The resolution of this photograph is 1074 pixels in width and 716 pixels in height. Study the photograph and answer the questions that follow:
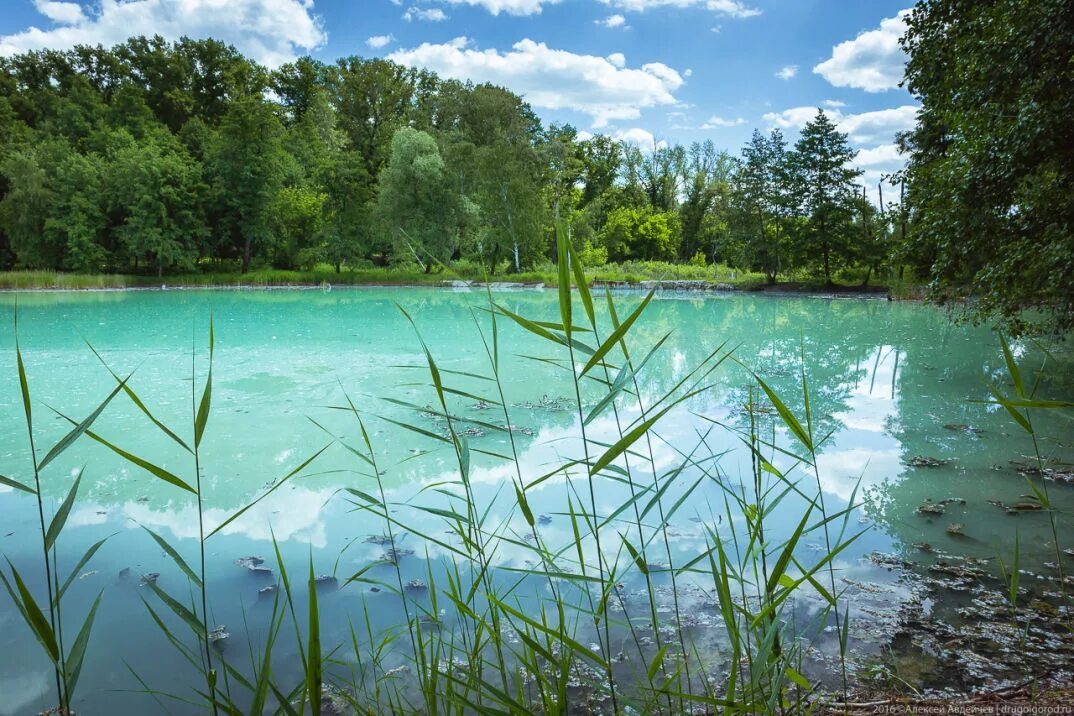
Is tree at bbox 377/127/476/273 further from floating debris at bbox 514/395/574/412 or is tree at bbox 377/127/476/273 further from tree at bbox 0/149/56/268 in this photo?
floating debris at bbox 514/395/574/412

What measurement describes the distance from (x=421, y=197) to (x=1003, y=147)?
27373mm

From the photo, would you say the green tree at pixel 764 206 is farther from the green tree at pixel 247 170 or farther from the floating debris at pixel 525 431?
the floating debris at pixel 525 431

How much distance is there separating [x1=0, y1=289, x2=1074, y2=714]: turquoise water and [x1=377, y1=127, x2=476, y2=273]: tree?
17.5m

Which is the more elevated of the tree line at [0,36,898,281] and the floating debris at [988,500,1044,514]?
the tree line at [0,36,898,281]

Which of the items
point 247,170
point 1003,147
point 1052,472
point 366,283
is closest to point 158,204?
point 247,170

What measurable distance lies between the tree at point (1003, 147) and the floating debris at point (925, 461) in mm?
1969

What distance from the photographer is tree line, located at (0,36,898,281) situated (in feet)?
92.4

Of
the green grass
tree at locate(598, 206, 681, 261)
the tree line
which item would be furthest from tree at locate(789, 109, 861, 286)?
tree at locate(598, 206, 681, 261)

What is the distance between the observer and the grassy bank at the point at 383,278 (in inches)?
1057

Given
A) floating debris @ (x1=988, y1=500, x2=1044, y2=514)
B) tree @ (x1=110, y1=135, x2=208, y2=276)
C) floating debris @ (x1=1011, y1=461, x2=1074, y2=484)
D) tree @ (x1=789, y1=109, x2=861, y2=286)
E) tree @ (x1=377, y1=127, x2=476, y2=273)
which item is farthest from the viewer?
A: tree @ (x1=377, y1=127, x2=476, y2=273)

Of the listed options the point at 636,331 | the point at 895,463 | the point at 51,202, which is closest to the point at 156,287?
the point at 51,202

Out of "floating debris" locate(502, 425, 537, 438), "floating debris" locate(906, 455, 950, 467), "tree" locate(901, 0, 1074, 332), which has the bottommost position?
"floating debris" locate(906, 455, 950, 467)

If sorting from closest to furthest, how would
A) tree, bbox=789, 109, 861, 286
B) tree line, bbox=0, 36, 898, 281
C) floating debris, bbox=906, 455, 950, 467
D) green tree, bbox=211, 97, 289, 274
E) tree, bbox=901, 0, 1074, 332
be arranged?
floating debris, bbox=906, 455, 950, 467
tree, bbox=901, 0, 1074, 332
tree, bbox=789, 109, 861, 286
tree line, bbox=0, 36, 898, 281
green tree, bbox=211, 97, 289, 274

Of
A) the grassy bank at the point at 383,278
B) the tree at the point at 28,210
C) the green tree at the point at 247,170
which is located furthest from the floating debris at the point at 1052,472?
the tree at the point at 28,210
